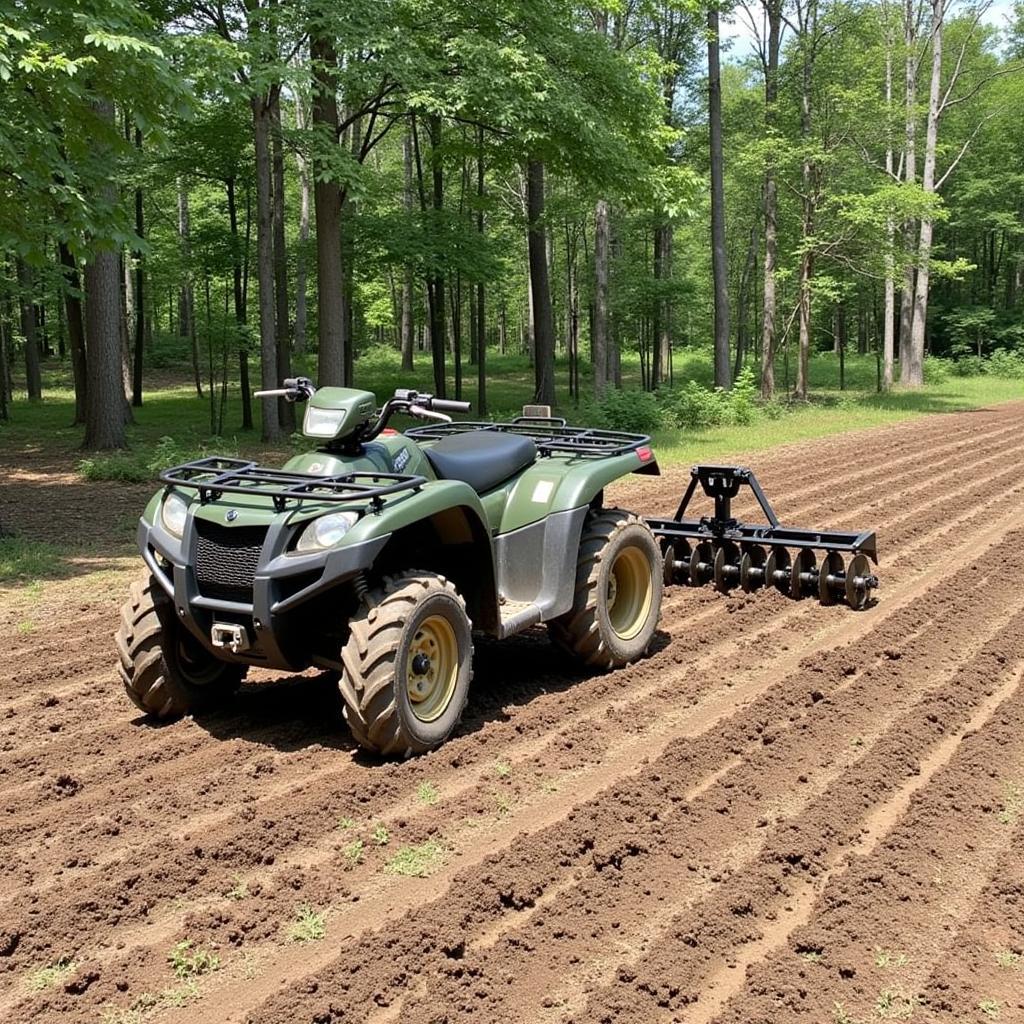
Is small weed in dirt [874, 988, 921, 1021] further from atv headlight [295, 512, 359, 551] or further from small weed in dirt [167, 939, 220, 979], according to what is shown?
atv headlight [295, 512, 359, 551]

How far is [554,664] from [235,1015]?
346cm

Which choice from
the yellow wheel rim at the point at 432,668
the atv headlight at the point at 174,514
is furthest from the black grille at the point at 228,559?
the yellow wheel rim at the point at 432,668

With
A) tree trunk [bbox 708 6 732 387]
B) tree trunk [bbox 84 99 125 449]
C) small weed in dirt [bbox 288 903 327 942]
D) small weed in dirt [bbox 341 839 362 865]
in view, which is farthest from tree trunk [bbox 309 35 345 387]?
small weed in dirt [bbox 288 903 327 942]

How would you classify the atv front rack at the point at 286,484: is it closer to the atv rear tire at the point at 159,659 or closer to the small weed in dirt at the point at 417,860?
the atv rear tire at the point at 159,659

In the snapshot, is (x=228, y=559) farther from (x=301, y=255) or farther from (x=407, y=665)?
(x=301, y=255)

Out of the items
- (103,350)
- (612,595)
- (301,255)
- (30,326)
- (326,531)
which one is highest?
(301,255)

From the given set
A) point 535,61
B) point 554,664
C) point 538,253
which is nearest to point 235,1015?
point 554,664

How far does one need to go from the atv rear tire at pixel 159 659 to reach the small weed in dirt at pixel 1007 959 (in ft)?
11.5

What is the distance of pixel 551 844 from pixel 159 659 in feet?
7.02

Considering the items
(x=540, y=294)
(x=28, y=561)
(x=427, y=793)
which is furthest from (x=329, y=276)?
(x=427, y=793)

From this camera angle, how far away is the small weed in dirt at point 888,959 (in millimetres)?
3117

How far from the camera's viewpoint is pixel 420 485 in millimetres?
4551

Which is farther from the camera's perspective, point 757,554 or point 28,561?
point 28,561

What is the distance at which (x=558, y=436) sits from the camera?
6.64m
